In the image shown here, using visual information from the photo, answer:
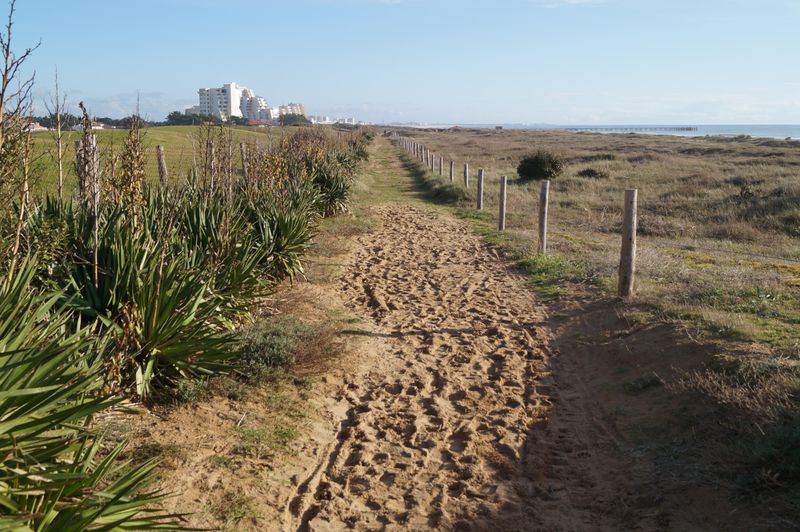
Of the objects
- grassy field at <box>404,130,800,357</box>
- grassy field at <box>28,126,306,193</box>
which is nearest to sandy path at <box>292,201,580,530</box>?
grassy field at <box>404,130,800,357</box>

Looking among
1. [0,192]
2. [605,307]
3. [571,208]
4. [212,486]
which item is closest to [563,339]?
[605,307]

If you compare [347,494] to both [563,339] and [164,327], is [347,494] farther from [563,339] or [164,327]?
[563,339]

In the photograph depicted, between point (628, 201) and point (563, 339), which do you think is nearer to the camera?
point (563, 339)

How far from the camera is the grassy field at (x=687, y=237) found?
24.3ft

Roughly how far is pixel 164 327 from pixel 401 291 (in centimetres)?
470

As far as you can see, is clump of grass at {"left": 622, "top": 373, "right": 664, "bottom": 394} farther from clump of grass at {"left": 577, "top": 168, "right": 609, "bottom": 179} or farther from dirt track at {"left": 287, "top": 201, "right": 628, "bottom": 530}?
clump of grass at {"left": 577, "top": 168, "right": 609, "bottom": 179}

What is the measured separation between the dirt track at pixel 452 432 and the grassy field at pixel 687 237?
163 centimetres

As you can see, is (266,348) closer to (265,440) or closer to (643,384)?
(265,440)

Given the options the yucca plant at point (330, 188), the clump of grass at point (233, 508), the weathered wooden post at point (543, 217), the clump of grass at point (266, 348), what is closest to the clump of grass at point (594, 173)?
the yucca plant at point (330, 188)

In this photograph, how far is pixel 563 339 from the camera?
744 centimetres

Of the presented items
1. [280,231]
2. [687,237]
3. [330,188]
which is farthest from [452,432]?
[687,237]

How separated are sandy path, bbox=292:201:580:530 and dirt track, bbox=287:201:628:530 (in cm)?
1

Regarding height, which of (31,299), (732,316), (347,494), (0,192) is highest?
(0,192)

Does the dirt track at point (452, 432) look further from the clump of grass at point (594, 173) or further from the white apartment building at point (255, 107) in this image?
the white apartment building at point (255, 107)
